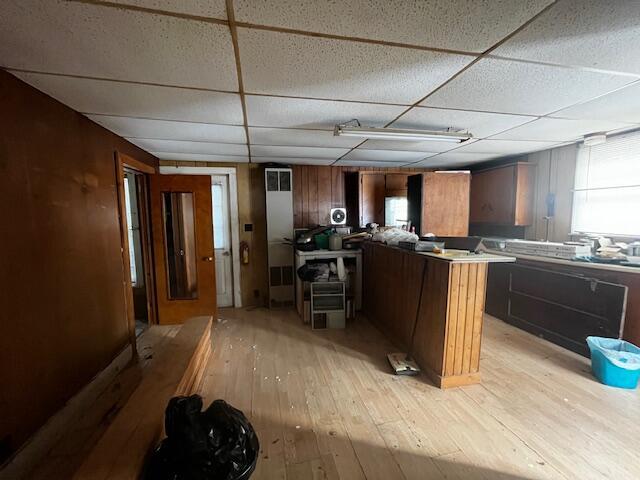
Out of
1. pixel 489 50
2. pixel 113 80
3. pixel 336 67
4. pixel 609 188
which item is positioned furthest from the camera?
pixel 609 188

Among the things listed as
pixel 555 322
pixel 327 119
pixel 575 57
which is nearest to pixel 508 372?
pixel 555 322

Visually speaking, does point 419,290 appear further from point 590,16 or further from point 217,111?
point 217,111

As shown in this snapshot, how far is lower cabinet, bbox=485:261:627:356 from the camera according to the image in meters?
2.49

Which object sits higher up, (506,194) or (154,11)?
(154,11)

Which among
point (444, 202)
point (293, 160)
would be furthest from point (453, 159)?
point (293, 160)

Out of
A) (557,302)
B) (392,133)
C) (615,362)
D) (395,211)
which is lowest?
(615,362)

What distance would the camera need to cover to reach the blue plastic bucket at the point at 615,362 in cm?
212

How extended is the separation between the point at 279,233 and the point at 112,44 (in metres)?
3.00

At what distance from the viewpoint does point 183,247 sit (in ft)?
12.1

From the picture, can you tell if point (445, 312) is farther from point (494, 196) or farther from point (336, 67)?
point (494, 196)

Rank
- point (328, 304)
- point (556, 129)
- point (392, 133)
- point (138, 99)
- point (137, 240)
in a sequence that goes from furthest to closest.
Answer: point (137, 240) → point (328, 304) → point (556, 129) → point (392, 133) → point (138, 99)

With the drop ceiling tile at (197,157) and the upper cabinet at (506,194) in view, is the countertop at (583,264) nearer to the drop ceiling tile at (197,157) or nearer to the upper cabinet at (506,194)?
the upper cabinet at (506,194)

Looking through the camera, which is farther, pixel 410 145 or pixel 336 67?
pixel 410 145

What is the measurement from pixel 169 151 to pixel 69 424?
2.79 meters
